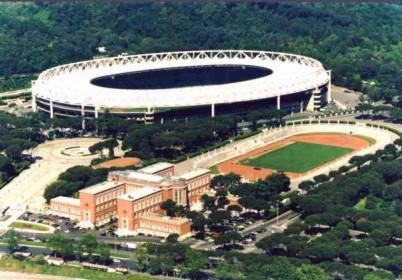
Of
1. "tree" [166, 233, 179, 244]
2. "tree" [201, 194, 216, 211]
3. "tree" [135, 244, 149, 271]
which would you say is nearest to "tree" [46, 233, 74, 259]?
"tree" [135, 244, 149, 271]

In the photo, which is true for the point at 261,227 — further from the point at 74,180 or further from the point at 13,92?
the point at 13,92

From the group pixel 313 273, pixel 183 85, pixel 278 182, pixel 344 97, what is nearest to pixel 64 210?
pixel 278 182

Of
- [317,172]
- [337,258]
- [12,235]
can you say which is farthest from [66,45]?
[337,258]

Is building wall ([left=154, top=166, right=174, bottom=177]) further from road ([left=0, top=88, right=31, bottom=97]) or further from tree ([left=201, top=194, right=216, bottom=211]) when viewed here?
road ([left=0, top=88, right=31, bottom=97])

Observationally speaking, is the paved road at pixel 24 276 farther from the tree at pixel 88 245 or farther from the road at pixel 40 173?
the road at pixel 40 173

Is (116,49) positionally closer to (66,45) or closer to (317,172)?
(66,45)

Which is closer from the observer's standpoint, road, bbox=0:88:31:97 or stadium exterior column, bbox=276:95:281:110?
stadium exterior column, bbox=276:95:281:110

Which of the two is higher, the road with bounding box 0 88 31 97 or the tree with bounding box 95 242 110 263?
the tree with bounding box 95 242 110 263
